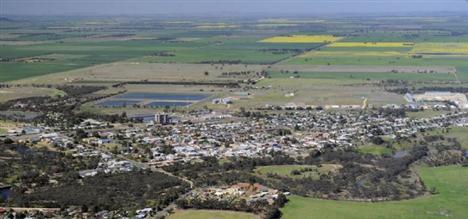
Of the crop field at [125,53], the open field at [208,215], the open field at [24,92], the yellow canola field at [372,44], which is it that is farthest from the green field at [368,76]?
the open field at [208,215]

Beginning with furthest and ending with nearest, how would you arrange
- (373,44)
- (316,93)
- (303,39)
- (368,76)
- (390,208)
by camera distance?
(303,39) < (373,44) < (368,76) < (316,93) < (390,208)

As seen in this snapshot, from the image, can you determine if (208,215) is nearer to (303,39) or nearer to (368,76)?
(368,76)

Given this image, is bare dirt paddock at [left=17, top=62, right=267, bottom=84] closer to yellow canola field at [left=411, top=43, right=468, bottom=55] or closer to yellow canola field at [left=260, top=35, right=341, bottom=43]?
yellow canola field at [left=411, top=43, right=468, bottom=55]

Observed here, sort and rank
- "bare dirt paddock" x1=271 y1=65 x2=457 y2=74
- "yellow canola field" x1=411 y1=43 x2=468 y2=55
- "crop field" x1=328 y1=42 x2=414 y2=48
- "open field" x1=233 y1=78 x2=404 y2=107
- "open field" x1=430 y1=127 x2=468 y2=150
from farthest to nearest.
Answer: "crop field" x1=328 y1=42 x2=414 y2=48 → "yellow canola field" x1=411 y1=43 x2=468 y2=55 → "bare dirt paddock" x1=271 y1=65 x2=457 y2=74 → "open field" x1=233 y1=78 x2=404 y2=107 → "open field" x1=430 y1=127 x2=468 y2=150

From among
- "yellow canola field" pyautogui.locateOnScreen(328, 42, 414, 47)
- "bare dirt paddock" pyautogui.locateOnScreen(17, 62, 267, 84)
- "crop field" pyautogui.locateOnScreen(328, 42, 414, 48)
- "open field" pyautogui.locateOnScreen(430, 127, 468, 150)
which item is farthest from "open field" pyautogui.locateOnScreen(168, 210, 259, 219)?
"yellow canola field" pyautogui.locateOnScreen(328, 42, 414, 47)

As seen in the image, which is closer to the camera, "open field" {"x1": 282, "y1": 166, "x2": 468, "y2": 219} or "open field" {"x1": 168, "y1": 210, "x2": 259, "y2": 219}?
"open field" {"x1": 168, "y1": 210, "x2": 259, "y2": 219}

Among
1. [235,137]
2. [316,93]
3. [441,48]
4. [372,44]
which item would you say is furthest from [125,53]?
[235,137]

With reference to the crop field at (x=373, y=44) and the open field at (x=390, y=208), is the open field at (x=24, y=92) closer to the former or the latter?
the open field at (x=390, y=208)
